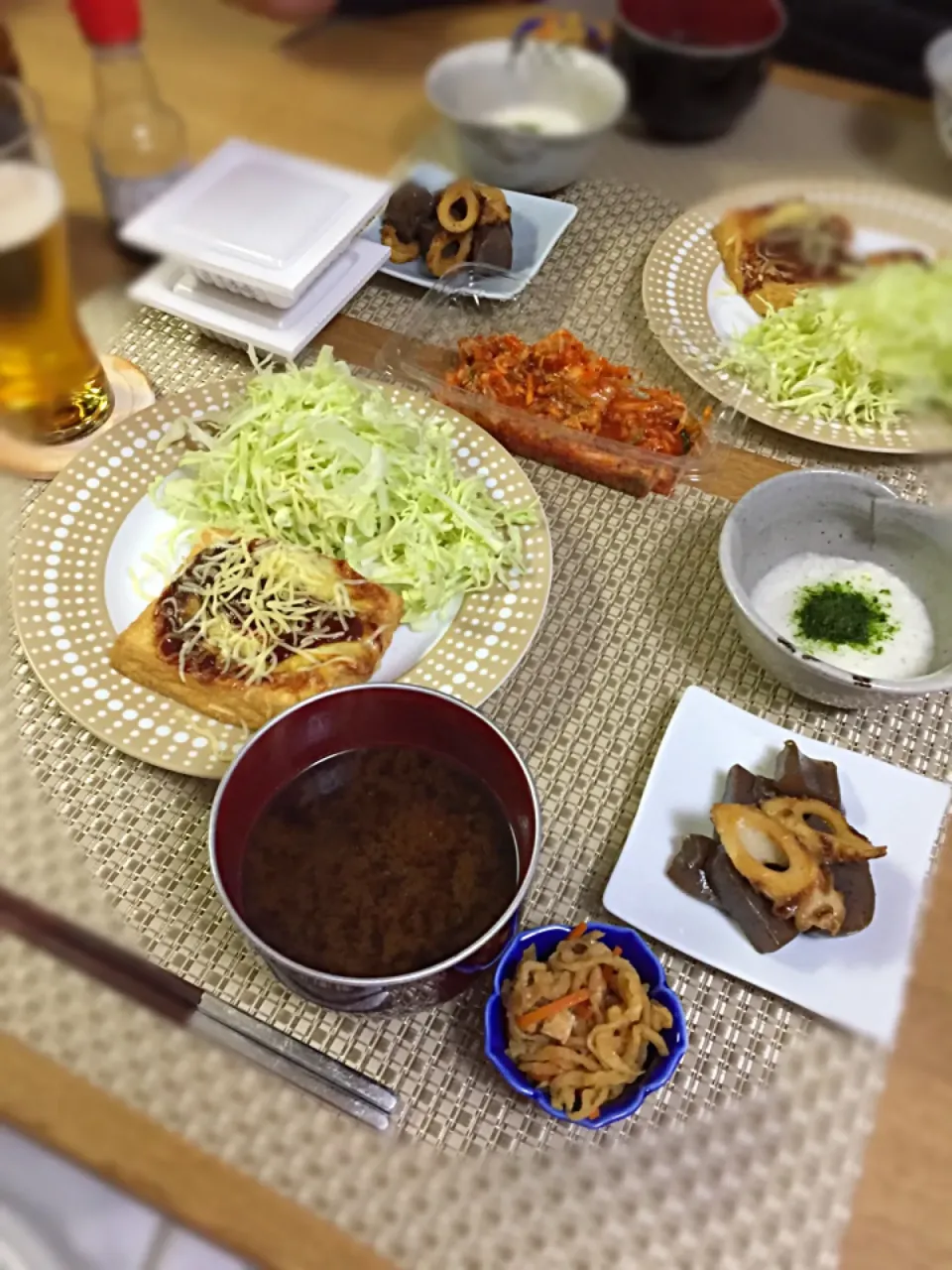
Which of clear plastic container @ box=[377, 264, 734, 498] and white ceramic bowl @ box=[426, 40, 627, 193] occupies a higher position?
white ceramic bowl @ box=[426, 40, 627, 193]

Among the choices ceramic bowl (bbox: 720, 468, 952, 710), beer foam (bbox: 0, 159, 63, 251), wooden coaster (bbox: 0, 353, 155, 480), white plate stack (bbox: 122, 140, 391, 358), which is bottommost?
ceramic bowl (bbox: 720, 468, 952, 710)

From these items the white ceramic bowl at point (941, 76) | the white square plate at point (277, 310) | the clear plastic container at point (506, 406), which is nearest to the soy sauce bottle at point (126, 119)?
the white ceramic bowl at point (941, 76)

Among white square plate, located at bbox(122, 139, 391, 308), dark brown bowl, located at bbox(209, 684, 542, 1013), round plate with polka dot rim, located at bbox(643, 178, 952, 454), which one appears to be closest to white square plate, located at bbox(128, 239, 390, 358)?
white square plate, located at bbox(122, 139, 391, 308)

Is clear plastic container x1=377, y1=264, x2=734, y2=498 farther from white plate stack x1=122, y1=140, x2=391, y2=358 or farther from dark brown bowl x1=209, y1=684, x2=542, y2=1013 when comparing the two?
dark brown bowl x1=209, y1=684, x2=542, y2=1013

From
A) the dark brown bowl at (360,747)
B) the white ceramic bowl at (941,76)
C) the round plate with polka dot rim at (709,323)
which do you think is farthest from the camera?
the round plate with polka dot rim at (709,323)

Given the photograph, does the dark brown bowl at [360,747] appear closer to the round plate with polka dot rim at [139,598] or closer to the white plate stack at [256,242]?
the round plate with polka dot rim at [139,598]

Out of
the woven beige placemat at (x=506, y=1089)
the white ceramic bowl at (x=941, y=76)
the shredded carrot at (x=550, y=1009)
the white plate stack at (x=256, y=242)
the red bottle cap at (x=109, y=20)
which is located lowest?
the woven beige placemat at (x=506, y=1089)
